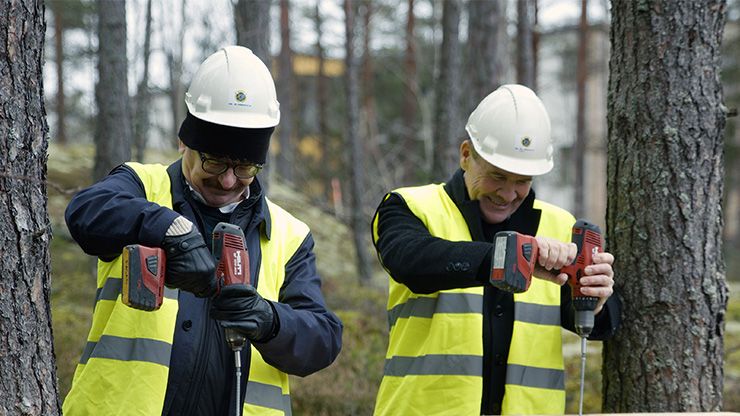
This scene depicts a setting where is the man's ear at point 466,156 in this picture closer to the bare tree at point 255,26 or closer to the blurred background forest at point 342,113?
the blurred background forest at point 342,113

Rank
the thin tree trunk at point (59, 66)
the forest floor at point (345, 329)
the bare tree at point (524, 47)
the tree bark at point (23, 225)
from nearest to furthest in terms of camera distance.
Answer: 1. the tree bark at point (23, 225)
2. the forest floor at point (345, 329)
3. the bare tree at point (524, 47)
4. the thin tree trunk at point (59, 66)

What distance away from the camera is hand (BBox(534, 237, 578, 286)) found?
305 cm

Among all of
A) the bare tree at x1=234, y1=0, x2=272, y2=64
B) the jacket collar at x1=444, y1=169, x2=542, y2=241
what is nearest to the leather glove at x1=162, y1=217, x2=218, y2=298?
the jacket collar at x1=444, y1=169, x2=542, y2=241

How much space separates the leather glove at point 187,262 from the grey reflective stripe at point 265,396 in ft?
1.58

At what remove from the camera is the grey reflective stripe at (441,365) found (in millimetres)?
3316

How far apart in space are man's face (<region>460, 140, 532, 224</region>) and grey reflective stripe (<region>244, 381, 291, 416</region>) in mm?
1123

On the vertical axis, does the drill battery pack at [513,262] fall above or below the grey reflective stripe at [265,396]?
above

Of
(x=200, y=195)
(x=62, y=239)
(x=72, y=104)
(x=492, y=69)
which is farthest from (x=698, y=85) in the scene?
(x=72, y=104)

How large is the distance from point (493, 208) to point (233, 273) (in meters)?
1.26

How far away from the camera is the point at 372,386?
7469 millimetres

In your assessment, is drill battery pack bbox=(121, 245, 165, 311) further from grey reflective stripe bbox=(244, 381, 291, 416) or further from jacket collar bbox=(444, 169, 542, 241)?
jacket collar bbox=(444, 169, 542, 241)

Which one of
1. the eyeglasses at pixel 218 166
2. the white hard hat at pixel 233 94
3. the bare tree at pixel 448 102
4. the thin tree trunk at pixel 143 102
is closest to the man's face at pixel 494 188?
the white hard hat at pixel 233 94

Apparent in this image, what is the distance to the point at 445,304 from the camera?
3373 mm

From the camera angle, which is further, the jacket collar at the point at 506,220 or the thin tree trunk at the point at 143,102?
the thin tree trunk at the point at 143,102
